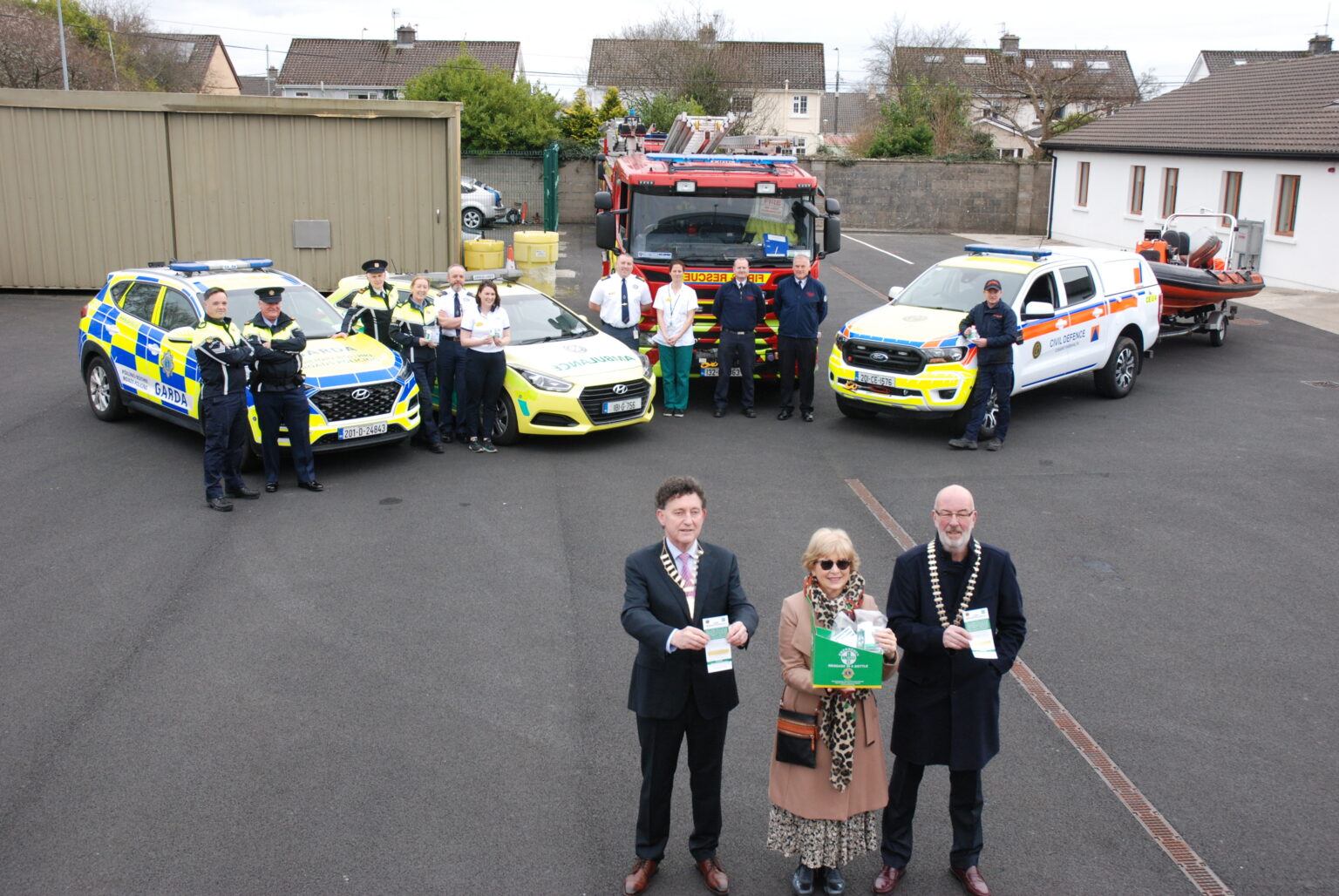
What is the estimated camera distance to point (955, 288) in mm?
13977

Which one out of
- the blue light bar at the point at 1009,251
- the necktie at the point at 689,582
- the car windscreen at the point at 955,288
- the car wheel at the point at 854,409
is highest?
the blue light bar at the point at 1009,251

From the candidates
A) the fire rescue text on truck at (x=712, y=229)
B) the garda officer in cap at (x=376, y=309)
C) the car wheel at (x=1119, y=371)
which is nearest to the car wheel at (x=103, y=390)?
the garda officer in cap at (x=376, y=309)

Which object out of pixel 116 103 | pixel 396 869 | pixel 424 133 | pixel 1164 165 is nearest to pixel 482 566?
pixel 396 869

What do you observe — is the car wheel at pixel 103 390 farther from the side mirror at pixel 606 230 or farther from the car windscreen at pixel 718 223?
the car windscreen at pixel 718 223

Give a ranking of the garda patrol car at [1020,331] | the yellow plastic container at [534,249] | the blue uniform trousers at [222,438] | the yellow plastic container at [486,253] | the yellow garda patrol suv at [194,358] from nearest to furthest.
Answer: the blue uniform trousers at [222,438]
the yellow garda patrol suv at [194,358]
the garda patrol car at [1020,331]
the yellow plastic container at [486,253]
the yellow plastic container at [534,249]

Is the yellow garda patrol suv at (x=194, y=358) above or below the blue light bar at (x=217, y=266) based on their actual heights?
below

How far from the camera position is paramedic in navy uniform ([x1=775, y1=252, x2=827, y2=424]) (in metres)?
13.2

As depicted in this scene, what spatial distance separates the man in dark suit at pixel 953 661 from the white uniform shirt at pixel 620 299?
9.06 m

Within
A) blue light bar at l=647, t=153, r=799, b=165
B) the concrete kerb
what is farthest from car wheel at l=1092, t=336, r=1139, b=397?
the concrete kerb

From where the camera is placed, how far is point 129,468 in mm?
11273

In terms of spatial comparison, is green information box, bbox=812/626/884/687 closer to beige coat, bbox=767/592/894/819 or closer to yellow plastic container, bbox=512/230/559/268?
beige coat, bbox=767/592/894/819

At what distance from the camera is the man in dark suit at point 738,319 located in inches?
524

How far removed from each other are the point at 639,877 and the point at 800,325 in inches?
356

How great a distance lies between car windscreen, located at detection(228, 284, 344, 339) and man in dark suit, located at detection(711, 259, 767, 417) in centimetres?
411
